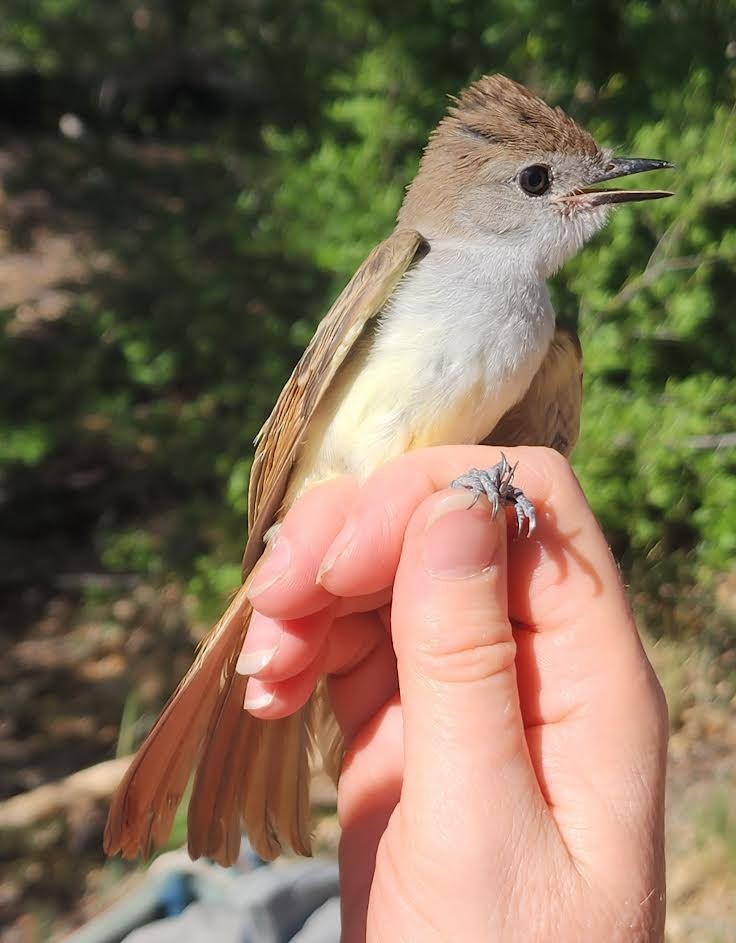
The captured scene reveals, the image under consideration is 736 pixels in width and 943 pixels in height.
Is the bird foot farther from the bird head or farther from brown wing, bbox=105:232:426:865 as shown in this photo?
the bird head

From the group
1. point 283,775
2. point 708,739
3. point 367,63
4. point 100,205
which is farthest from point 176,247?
point 100,205

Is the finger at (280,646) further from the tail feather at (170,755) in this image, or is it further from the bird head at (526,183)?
the bird head at (526,183)

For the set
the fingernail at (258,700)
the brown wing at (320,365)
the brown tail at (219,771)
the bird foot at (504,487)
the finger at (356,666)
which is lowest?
the brown tail at (219,771)

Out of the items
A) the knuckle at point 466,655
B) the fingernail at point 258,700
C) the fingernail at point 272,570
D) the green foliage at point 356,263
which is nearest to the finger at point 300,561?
the fingernail at point 272,570

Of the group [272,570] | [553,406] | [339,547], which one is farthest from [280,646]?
[553,406]

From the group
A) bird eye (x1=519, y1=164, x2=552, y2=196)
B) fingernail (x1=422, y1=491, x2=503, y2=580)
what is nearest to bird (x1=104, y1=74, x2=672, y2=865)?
bird eye (x1=519, y1=164, x2=552, y2=196)

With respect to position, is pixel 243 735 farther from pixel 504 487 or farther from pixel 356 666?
pixel 504 487

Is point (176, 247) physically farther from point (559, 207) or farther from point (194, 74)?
point (194, 74)
